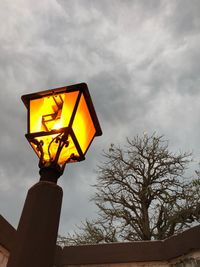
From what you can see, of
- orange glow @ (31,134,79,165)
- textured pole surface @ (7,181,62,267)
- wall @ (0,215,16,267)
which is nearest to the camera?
textured pole surface @ (7,181,62,267)

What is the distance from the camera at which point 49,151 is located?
140 centimetres

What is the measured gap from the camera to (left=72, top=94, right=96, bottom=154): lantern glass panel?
1.50m

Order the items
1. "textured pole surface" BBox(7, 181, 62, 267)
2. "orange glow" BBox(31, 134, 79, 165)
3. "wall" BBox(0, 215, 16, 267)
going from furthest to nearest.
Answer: "wall" BBox(0, 215, 16, 267) → "orange glow" BBox(31, 134, 79, 165) → "textured pole surface" BBox(7, 181, 62, 267)

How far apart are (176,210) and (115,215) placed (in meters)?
2.30

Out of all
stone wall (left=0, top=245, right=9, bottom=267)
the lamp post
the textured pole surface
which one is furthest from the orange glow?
stone wall (left=0, top=245, right=9, bottom=267)

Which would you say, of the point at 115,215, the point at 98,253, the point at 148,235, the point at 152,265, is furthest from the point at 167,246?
the point at 115,215

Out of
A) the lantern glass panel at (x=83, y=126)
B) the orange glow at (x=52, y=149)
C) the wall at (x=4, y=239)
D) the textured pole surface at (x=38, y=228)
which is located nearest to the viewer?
the textured pole surface at (x=38, y=228)

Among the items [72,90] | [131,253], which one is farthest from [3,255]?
[72,90]

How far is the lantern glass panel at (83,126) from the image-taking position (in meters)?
1.50

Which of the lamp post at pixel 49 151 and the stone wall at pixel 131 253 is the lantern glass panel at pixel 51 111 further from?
the stone wall at pixel 131 253

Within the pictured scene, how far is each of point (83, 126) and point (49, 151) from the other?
10.8 inches

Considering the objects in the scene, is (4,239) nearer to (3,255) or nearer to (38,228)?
(3,255)

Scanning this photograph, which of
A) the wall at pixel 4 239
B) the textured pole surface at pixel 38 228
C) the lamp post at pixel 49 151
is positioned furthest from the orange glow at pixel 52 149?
the wall at pixel 4 239

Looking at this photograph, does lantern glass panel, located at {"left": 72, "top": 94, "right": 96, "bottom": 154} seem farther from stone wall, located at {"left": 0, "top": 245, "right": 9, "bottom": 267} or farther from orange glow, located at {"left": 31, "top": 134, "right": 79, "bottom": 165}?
stone wall, located at {"left": 0, "top": 245, "right": 9, "bottom": 267}
